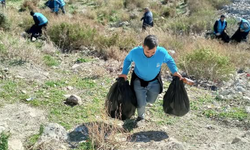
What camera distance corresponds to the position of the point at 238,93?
567cm

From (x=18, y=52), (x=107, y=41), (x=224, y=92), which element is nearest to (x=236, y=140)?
(x=224, y=92)

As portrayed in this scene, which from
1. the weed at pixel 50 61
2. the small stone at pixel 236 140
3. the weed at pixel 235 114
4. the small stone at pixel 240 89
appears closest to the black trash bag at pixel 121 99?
the small stone at pixel 236 140

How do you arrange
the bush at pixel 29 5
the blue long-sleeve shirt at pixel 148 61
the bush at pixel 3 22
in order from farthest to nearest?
the bush at pixel 29 5
the bush at pixel 3 22
the blue long-sleeve shirt at pixel 148 61

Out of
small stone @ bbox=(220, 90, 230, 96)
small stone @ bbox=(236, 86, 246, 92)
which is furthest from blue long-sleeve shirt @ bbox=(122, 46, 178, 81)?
small stone @ bbox=(236, 86, 246, 92)

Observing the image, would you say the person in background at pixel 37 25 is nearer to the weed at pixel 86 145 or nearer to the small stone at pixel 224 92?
the small stone at pixel 224 92

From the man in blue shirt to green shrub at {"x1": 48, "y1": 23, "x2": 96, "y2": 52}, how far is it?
4.63 metres

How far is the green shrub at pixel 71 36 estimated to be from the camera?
28.0ft

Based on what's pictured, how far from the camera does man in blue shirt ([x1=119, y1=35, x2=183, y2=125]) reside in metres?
3.69

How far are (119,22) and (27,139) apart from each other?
12378mm

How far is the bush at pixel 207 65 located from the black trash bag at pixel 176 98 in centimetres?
261

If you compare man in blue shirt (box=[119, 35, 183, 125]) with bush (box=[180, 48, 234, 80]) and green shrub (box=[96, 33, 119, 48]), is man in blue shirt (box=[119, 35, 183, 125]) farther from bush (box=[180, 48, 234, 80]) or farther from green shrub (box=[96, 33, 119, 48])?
green shrub (box=[96, 33, 119, 48])

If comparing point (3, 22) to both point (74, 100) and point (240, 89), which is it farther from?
point (240, 89)

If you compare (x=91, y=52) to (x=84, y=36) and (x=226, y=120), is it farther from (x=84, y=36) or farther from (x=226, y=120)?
(x=226, y=120)

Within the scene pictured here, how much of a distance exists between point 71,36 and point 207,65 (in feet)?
12.7
